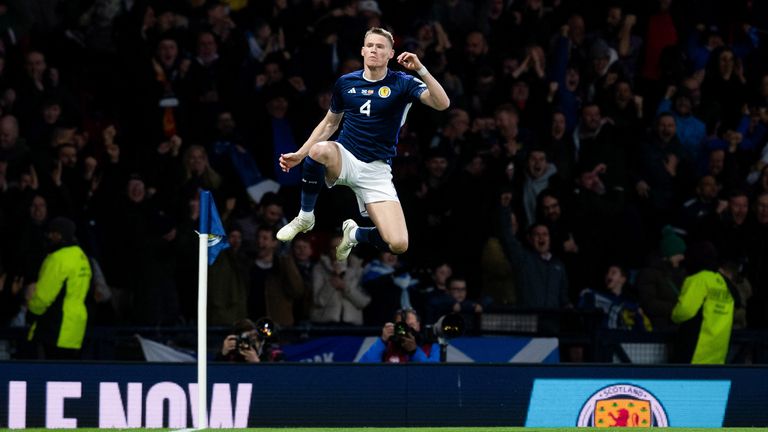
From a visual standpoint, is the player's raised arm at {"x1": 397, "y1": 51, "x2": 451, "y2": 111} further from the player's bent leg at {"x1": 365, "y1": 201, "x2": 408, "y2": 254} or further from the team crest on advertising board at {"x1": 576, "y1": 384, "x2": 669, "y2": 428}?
the team crest on advertising board at {"x1": 576, "y1": 384, "x2": 669, "y2": 428}

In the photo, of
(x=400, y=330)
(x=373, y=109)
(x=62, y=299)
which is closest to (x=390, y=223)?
(x=373, y=109)

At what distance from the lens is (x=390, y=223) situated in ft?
42.8

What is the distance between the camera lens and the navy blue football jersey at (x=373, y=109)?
13031 mm

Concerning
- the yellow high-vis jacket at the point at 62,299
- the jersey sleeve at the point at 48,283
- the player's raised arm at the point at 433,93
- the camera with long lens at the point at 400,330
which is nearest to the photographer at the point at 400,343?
the camera with long lens at the point at 400,330

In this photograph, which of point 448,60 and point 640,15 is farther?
point 640,15

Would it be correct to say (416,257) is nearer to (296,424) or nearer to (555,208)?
(555,208)

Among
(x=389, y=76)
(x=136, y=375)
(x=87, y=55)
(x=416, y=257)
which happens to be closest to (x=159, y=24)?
(x=87, y=55)

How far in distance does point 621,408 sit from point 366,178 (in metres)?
3.85

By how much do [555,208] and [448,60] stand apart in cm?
298

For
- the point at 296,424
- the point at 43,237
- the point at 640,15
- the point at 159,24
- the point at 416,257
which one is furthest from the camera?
the point at 640,15

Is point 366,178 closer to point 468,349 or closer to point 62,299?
point 62,299

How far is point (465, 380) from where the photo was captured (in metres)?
15.2

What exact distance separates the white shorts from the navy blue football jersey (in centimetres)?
7

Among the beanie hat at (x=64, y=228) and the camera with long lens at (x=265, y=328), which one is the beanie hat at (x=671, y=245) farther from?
the beanie hat at (x=64, y=228)
